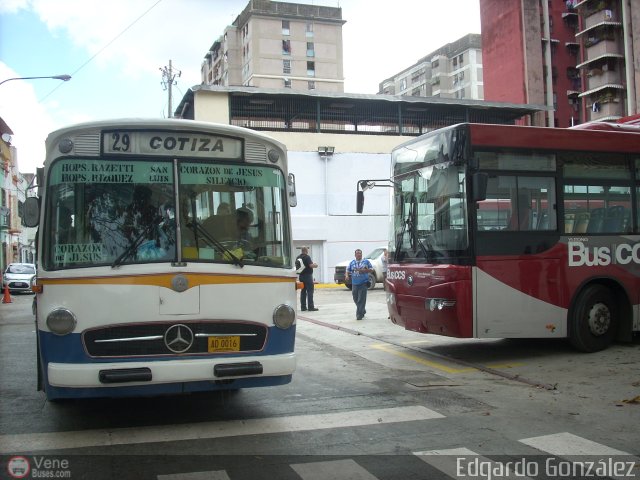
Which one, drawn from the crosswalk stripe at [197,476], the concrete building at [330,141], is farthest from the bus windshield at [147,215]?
the concrete building at [330,141]

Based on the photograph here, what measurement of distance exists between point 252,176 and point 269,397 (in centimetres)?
262

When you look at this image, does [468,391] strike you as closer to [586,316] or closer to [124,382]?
[586,316]

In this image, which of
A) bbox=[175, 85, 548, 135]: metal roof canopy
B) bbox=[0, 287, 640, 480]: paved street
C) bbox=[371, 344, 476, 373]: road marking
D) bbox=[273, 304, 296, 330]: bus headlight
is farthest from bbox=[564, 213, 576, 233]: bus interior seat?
bbox=[175, 85, 548, 135]: metal roof canopy

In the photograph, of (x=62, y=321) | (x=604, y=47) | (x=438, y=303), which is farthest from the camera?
(x=604, y=47)

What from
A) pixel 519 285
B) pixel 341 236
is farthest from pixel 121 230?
pixel 341 236

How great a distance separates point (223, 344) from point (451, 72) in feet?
320

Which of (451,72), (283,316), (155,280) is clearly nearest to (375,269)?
(283,316)

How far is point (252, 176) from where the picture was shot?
580 centimetres

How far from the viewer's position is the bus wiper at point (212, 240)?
5.41 meters

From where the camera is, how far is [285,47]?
80.6 m

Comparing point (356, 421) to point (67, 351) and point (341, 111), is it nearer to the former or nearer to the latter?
point (67, 351)

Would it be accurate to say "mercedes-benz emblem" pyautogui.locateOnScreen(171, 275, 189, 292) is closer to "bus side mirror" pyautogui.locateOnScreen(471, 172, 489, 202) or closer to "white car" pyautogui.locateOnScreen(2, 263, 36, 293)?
"bus side mirror" pyautogui.locateOnScreen(471, 172, 489, 202)

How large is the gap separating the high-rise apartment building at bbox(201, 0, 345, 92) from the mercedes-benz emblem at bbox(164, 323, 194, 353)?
76.0m

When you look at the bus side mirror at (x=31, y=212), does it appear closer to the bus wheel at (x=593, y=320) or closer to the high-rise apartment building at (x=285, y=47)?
the bus wheel at (x=593, y=320)
